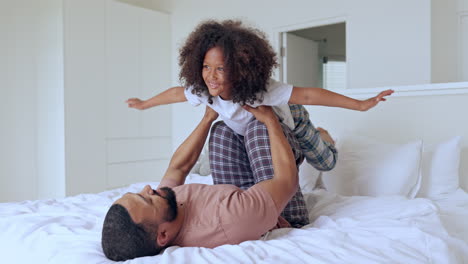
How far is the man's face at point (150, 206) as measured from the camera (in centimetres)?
112

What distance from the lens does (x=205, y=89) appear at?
1.71 metres

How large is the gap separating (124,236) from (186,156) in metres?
0.64

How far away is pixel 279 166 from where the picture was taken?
140 cm

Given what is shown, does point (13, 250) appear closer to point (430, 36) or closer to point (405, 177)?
point (405, 177)

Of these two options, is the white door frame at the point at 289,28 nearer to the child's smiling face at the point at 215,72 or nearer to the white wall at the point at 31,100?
the white wall at the point at 31,100

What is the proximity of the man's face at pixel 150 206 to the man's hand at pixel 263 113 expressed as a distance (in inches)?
21.7

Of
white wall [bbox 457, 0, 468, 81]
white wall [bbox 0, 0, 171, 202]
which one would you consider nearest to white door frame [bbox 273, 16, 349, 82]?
white wall [bbox 457, 0, 468, 81]

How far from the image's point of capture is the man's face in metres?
1.12

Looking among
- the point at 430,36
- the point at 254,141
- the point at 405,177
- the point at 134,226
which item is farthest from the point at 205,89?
the point at 430,36

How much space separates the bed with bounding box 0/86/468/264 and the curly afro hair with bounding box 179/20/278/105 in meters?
0.57

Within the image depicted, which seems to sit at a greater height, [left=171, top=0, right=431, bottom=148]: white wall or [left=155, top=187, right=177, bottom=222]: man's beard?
[left=171, top=0, right=431, bottom=148]: white wall

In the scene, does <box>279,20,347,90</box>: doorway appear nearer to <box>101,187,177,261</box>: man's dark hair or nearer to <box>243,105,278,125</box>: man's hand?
<box>243,105,278,125</box>: man's hand

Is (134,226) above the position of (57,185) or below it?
above

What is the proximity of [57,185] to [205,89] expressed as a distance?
2820 mm
